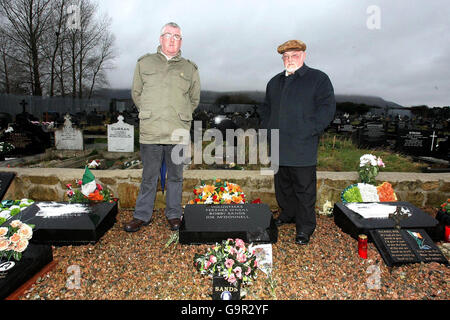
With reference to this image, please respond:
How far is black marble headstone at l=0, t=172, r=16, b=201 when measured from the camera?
369 cm

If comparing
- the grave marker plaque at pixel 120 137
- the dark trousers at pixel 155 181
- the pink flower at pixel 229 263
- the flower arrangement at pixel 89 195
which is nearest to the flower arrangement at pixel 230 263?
the pink flower at pixel 229 263

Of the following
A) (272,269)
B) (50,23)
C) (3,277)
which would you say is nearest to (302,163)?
(272,269)

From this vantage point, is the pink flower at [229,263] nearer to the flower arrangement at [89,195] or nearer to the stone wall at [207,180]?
the stone wall at [207,180]

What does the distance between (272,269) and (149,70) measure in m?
2.35

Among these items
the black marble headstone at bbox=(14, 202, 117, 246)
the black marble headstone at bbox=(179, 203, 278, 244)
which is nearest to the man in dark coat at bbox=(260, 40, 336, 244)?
the black marble headstone at bbox=(179, 203, 278, 244)

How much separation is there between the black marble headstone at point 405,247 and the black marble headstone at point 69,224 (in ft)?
9.21

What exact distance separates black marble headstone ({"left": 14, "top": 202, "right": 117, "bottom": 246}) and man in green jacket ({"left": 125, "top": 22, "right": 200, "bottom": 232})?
30 centimetres

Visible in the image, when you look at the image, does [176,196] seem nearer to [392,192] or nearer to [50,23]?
[392,192]

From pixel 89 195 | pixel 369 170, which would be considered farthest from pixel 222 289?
A: pixel 369 170

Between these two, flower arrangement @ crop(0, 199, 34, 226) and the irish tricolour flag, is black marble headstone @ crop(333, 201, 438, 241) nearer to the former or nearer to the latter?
the irish tricolour flag

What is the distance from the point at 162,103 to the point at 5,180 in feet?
8.04

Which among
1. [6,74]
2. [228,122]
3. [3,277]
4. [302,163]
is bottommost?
[3,277]

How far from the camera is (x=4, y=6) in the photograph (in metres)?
18.7
